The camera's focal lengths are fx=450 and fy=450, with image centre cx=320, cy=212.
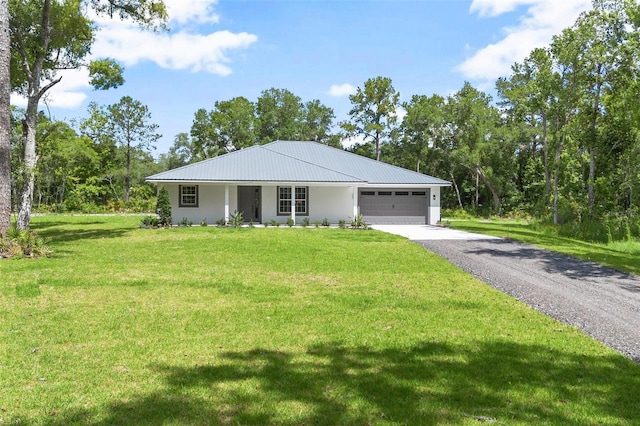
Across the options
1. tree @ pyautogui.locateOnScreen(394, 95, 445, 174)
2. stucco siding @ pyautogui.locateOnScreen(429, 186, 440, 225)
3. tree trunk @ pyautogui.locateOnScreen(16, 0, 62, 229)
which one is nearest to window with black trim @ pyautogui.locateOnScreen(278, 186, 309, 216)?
stucco siding @ pyautogui.locateOnScreen(429, 186, 440, 225)

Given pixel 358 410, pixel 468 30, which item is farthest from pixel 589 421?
pixel 468 30

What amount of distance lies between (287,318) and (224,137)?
4366 centimetres

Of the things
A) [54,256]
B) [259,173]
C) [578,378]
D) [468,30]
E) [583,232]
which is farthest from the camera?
[259,173]

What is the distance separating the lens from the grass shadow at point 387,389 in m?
3.45

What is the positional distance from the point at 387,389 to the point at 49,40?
18.6 metres

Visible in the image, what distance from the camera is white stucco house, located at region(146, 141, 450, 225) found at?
23.2m

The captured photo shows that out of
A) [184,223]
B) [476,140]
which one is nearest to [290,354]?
[184,223]

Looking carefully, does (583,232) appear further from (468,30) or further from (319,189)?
(319,189)

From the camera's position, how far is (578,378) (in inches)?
171

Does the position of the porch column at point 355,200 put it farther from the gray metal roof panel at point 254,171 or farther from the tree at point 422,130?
the tree at point 422,130

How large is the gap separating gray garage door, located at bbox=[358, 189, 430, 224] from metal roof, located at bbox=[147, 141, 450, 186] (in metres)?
0.78

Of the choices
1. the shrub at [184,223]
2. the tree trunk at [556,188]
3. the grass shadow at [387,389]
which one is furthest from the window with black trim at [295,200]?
the grass shadow at [387,389]

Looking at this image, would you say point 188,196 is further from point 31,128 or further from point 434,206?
point 434,206

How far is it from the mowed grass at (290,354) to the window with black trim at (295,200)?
15.1m
